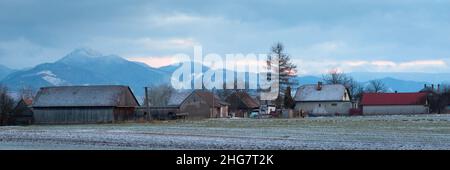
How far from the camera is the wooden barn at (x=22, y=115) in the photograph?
301ft

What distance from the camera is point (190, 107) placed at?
357 ft

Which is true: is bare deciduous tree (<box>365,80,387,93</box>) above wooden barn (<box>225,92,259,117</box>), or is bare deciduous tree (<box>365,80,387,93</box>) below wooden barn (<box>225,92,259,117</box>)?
above

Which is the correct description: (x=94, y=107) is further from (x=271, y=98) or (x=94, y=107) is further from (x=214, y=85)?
(x=214, y=85)

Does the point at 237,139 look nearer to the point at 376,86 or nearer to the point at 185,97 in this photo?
the point at 185,97

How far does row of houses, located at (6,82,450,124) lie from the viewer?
94375 millimetres

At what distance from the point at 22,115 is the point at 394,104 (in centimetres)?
6692

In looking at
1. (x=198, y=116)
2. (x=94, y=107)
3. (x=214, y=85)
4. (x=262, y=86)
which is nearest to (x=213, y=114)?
(x=198, y=116)

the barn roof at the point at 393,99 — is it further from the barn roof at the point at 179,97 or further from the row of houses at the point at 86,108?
the row of houses at the point at 86,108

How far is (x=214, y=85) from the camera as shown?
166 m

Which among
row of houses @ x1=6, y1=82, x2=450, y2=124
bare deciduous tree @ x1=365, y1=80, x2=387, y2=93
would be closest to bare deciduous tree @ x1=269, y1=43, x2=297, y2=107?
row of houses @ x1=6, y1=82, x2=450, y2=124

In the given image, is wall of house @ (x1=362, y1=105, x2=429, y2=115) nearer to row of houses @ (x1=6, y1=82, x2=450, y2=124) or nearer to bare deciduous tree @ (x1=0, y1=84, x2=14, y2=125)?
row of houses @ (x1=6, y1=82, x2=450, y2=124)

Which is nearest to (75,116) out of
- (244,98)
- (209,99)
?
(209,99)

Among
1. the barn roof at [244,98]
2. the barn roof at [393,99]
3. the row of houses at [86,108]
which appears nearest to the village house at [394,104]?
the barn roof at [393,99]
